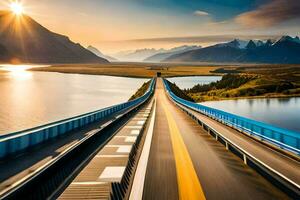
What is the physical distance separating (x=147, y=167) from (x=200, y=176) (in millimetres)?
2189

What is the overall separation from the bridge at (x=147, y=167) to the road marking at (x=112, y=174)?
24 mm

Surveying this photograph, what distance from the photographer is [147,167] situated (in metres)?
→ 13.6

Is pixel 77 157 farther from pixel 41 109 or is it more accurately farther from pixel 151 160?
pixel 41 109

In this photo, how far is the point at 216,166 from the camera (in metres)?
14.0

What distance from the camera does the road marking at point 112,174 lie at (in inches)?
434

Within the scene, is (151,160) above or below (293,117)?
above

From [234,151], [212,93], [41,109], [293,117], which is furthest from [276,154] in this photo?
[212,93]

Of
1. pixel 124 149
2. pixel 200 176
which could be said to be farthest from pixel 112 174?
pixel 124 149

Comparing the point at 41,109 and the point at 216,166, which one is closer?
the point at 216,166

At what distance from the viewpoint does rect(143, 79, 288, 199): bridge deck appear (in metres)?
10.1

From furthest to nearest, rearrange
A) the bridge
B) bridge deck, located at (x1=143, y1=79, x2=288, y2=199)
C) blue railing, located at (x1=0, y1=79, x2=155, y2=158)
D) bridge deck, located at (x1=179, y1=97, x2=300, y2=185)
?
blue railing, located at (x1=0, y1=79, x2=155, y2=158)
bridge deck, located at (x1=179, y1=97, x2=300, y2=185)
bridge deck, located at (x1=143, y1=79, x2=288, y2=199)
the bridge

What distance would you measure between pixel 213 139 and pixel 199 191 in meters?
12.4

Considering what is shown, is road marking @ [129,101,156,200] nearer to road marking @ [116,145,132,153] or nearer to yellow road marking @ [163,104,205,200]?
road marking @ [116,145,132,153]

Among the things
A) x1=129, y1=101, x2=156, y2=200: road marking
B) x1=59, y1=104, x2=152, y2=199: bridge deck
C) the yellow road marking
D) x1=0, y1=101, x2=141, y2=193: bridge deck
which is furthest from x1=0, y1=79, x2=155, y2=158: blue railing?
the yellow road marking
